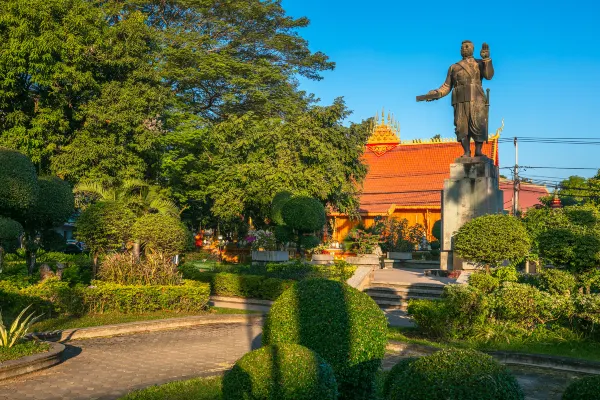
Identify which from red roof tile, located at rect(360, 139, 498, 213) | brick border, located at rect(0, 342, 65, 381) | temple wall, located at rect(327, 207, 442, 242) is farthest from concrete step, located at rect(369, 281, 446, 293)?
red roof tile, located at rect(360, 139, 498, 213)

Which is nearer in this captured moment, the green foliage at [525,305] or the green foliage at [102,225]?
the green foliage at [525,305]

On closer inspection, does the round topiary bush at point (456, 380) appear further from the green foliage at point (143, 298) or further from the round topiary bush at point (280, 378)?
the green foliage at point (143, 298)

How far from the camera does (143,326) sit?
1290 centimetres

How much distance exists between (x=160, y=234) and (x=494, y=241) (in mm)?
8296

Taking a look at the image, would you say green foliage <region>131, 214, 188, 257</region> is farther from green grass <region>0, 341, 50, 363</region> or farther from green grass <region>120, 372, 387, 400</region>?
green grass <region>120, 372, 387, 400</region>

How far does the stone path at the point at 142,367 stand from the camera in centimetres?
805

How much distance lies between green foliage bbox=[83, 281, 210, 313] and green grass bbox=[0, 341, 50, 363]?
4.19 meters

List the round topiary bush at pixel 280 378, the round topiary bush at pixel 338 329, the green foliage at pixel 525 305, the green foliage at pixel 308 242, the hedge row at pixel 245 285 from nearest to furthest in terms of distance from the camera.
→ the round topiary bush at pixel 280 378 < the round topiary bush at pixel 338 329 < the green foliage at pixel 525 305 < the hedge row at pixel 245 285 < the green foliage at pixel 308 242

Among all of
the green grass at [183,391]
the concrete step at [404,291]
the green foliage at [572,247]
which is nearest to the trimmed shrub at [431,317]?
the green foliage at [572,247]

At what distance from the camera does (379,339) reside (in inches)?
270

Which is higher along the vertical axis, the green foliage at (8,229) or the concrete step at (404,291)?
the green foliage at (8,229)

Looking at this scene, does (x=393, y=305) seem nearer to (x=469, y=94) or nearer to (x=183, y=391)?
(x=469, y=94)

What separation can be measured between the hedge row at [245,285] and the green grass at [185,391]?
8.40m

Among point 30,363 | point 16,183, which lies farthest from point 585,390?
point 16,183
